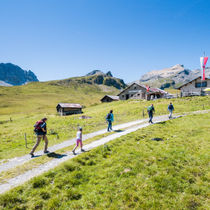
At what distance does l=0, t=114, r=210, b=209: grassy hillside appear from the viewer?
5594 mm

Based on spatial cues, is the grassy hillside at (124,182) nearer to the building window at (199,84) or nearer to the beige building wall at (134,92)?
the building window at (199,84)

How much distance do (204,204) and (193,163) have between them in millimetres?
3243

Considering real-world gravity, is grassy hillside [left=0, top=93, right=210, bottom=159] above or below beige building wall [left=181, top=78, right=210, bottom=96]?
below

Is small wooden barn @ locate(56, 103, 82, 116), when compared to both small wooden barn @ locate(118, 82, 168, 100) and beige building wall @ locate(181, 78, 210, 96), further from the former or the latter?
beige building wall @ locate(181, 78, 210, 96)

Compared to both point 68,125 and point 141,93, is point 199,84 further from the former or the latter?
point 68,125

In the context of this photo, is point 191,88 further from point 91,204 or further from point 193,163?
point 91,204

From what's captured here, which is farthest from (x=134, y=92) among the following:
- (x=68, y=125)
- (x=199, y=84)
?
(x=68, y=125)

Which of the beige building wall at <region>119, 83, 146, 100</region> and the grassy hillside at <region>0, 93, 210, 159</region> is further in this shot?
the beige building wall at <region>119, 83, 146, 100</region>

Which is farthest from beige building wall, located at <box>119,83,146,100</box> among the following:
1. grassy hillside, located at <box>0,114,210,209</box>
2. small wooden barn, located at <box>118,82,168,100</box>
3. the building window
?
grassy hillside, located at <box>0,114,210,209</box>

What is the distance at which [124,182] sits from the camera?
677 centimetres

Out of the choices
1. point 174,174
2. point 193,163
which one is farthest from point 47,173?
point 193,163

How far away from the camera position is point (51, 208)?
536 cm

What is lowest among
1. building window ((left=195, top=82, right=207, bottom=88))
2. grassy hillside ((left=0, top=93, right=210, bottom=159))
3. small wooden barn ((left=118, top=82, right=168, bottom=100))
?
grassy hillside ((left=0, top=93, right=210, bottom=159))

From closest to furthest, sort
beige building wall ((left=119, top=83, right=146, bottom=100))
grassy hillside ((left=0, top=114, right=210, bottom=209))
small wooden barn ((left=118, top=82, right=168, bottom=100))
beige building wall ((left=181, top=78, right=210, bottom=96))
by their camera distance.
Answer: grassy hillside ((left=0, top=114, right=210, bottom=209))
beige building wall ((left=181, top=78, right=210, bottom=96))
small wooden barn ((left=118, top=82, right=168, bottom=100))
beige building wall ((left=119, top=83, right=146, bottom=100))
